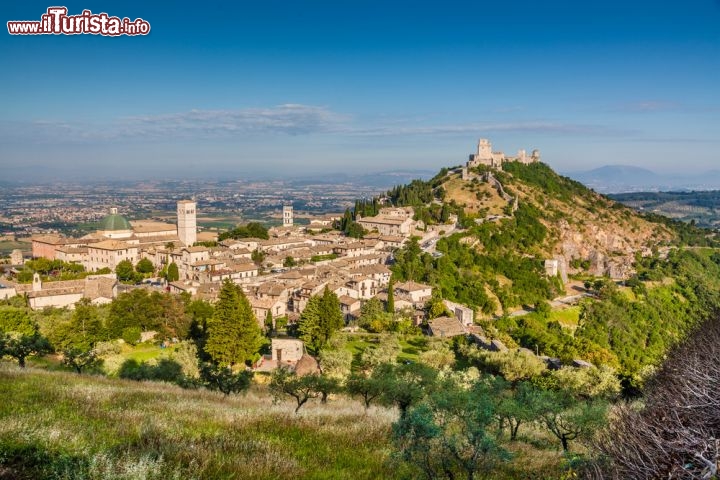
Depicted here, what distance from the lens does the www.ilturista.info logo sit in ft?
77.5

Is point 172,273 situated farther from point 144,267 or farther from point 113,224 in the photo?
point 113,224

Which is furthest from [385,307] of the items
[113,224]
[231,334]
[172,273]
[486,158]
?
[486,158]

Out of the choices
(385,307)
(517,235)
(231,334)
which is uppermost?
(517,235)

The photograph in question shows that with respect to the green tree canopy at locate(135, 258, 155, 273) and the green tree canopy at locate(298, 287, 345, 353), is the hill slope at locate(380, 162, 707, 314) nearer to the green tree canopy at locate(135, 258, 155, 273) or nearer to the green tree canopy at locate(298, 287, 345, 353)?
the green tree canopy at locate(298, 287, 345, 353)

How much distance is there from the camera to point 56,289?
4600 centimetres

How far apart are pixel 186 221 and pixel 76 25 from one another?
47.4 metres

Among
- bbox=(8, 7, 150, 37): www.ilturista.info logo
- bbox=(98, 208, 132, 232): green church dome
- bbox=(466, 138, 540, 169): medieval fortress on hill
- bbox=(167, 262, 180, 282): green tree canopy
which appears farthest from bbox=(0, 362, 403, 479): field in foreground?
bbox=(466, 138, 540, 169): medieval fortress on hill

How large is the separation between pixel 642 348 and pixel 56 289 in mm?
57623

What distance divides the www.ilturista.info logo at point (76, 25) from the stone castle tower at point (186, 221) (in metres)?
45.0

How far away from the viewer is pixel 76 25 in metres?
23.9

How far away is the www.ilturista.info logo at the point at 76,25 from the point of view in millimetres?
23625

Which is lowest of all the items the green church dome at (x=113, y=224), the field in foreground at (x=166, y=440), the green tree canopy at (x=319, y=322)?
the green tree canopy at (x=319, y=322)

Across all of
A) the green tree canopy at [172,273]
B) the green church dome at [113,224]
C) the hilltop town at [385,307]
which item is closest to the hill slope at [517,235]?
the hilltop town at [385,307]

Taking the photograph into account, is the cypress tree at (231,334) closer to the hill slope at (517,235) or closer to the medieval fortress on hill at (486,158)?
the hill slope at (517,235)
